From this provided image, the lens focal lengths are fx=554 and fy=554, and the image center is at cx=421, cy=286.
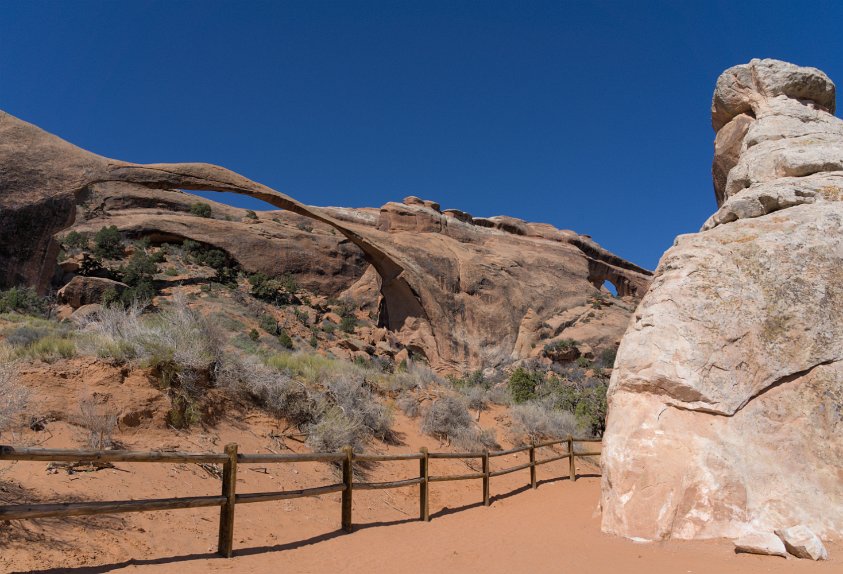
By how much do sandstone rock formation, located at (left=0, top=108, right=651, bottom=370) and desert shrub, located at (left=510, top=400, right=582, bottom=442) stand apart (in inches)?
369

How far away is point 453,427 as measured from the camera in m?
12.9

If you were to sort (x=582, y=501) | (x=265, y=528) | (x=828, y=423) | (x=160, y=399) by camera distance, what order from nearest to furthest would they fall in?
1. (x=828, y=423)
2. (x=265, y=528)
3. (x=160, y=399)
4. (x=582, y=501)

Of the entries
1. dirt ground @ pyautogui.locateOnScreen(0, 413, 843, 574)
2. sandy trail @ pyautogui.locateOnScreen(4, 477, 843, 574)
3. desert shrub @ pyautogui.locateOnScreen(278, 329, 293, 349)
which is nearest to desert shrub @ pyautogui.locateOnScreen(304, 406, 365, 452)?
dirt ground @ pyautogui.locateOnScreen(0, 413, 843, 574)

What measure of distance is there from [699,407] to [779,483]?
2.83ft

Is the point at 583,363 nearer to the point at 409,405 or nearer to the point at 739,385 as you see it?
the point at 409,405

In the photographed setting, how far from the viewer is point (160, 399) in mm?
8281

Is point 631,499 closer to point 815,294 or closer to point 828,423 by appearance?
point 828,423

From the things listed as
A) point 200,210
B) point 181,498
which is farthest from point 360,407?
point 200,210

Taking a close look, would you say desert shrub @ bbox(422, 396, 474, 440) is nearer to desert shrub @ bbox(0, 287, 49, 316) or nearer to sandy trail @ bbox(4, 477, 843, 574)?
sandy trail @ bbox(4, 477, 843, 574)

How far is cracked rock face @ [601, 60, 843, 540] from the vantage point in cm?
487

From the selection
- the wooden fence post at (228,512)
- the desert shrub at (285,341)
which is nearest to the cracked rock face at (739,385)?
the wooden fence post at (228,512)

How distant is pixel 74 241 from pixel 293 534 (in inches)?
1077

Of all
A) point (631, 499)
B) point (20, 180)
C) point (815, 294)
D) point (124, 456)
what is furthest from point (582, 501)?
point (20, 180)

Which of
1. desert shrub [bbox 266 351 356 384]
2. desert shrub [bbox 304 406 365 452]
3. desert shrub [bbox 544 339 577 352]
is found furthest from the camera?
desert shrub [bbox 544 339 577 352]
